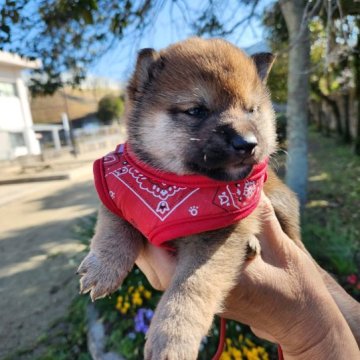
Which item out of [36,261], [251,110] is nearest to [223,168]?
[251,110]

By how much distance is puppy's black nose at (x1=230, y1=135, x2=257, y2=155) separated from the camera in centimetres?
168

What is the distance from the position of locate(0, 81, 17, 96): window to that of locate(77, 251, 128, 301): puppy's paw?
25.6m

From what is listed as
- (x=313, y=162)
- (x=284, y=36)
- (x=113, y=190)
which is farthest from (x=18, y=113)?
(x=113, y=190)

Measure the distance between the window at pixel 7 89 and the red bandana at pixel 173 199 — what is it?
25524 mm

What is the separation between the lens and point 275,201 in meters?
2.41

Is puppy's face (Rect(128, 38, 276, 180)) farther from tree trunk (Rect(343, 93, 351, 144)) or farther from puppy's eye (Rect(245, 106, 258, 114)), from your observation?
tree trunk (Rect(343, 93, 351, 144))

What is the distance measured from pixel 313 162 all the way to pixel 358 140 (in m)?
1.58

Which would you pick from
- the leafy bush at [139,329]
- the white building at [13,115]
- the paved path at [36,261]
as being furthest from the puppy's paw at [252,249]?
the white building at [13,115]

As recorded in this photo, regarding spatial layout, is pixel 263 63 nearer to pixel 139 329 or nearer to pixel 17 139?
pixel 139 329

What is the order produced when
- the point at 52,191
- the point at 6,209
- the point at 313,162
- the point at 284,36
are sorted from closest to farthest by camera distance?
the point at 284,36 < the point at 6,209 < the point at 313,162 < the point at 52,191

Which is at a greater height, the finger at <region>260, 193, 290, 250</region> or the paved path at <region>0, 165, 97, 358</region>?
the finger at <region>260, 193, 290, 250</region>

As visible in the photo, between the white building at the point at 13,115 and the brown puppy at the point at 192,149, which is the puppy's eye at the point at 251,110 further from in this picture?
the white building at the point at 13,115

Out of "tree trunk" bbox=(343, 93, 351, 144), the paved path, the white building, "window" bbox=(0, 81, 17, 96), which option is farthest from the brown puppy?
"window" bbox=(0, 81, 17, 96)

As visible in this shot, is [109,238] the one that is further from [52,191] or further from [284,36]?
[52,191]
